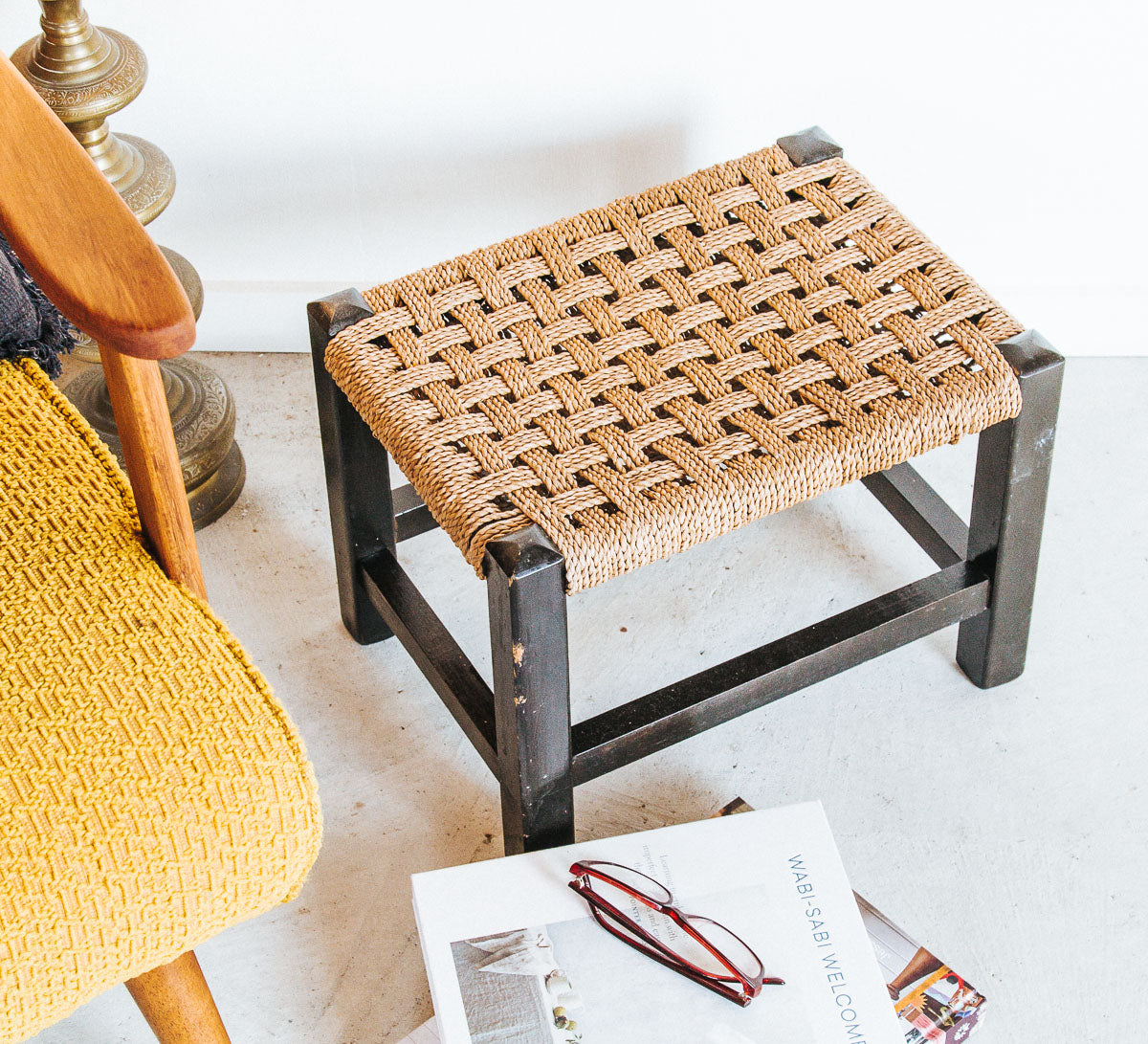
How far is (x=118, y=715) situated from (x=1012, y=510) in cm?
69

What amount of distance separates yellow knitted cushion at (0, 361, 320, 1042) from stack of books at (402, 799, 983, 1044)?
0.20 meters

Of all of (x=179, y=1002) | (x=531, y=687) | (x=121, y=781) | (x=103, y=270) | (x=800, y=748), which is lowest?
(x=800, y=748)

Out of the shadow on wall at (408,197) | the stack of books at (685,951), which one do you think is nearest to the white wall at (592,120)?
the shadow on wall at (408,197)

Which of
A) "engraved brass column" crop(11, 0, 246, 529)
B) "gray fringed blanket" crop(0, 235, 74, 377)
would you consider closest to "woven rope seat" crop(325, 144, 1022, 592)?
"gray fringed blanket" crop(0, 235, 74, 377)

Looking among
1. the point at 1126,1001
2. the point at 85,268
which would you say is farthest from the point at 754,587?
the point at 85,268

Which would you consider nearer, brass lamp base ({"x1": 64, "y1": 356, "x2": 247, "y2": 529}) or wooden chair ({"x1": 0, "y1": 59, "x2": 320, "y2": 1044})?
wooden chair ({"x1": 0, "y1": 59, "x2": 320, "y2": 1044})

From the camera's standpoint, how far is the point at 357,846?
1091mm

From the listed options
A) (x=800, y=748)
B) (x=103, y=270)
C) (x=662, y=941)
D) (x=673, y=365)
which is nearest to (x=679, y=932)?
(x=662, y=941)

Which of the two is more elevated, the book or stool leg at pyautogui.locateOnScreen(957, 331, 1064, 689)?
stool leg at pyautogui.locateOnScreen(957, 331, 1064, 689)

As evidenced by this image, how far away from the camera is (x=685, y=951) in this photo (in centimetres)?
90

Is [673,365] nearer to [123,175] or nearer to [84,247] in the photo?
[84,247]

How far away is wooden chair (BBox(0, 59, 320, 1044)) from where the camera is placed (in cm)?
65

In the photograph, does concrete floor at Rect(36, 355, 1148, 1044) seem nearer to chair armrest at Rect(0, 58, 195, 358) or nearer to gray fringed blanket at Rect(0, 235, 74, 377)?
gray fringed blanket at Rect(0, 235, 74, 377)

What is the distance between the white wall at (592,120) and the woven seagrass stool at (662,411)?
25cm
